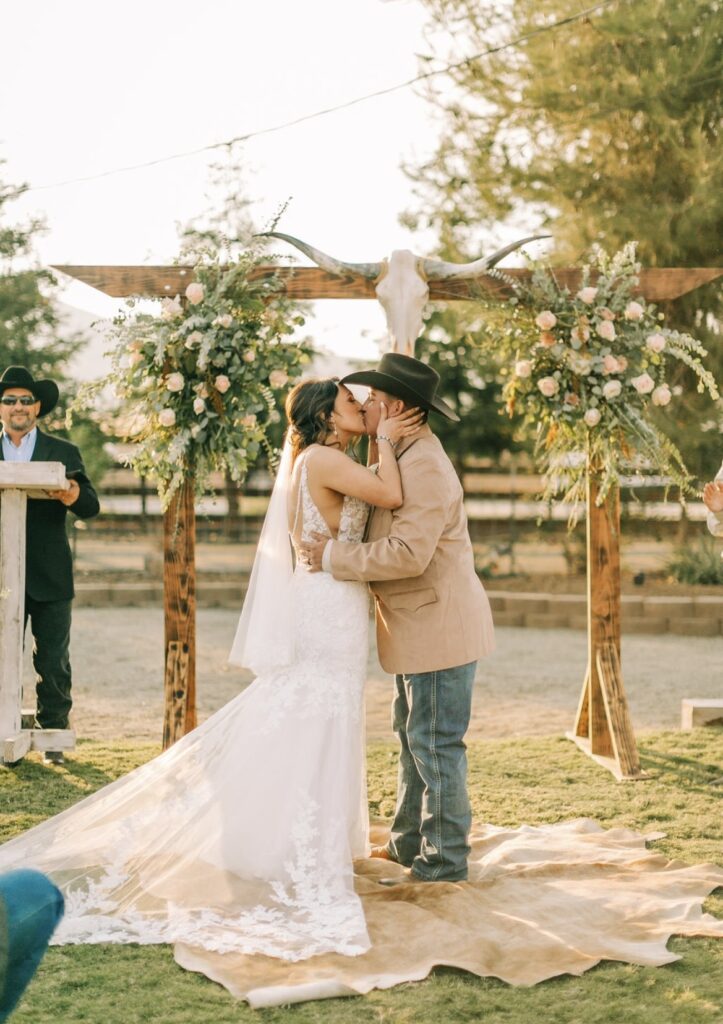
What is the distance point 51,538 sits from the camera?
6.55 meters

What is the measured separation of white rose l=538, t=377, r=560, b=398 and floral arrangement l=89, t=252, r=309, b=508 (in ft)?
4.33

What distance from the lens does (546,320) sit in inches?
246

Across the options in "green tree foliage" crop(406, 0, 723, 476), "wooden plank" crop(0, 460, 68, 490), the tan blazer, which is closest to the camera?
the tan blazer

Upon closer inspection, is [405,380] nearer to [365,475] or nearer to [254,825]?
[365,475]

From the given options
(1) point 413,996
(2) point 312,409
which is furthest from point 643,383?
(1) point 413,996

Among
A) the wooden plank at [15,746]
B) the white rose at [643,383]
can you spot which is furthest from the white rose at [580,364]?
the wooden plank at [15,746]

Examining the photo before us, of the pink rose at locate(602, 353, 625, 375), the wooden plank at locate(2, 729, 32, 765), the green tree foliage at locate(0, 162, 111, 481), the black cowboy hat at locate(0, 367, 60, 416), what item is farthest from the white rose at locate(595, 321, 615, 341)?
the green tree foliage at locate(0, 162, 111, 481)

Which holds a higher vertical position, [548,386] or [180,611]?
[548,386]

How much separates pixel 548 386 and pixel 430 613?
2.17 metres

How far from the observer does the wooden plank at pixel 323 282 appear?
6.30 meters

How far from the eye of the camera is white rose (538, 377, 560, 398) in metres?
6.31

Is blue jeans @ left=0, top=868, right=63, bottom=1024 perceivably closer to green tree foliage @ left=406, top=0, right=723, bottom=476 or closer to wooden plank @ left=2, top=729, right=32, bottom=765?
wooden plank @ left=2, top=729, right=32, bottom=765

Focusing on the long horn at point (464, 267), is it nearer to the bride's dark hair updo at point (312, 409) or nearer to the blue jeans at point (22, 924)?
the bride's dark hair updo at point (312, 409)

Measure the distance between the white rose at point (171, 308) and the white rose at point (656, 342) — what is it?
8.23 feet
